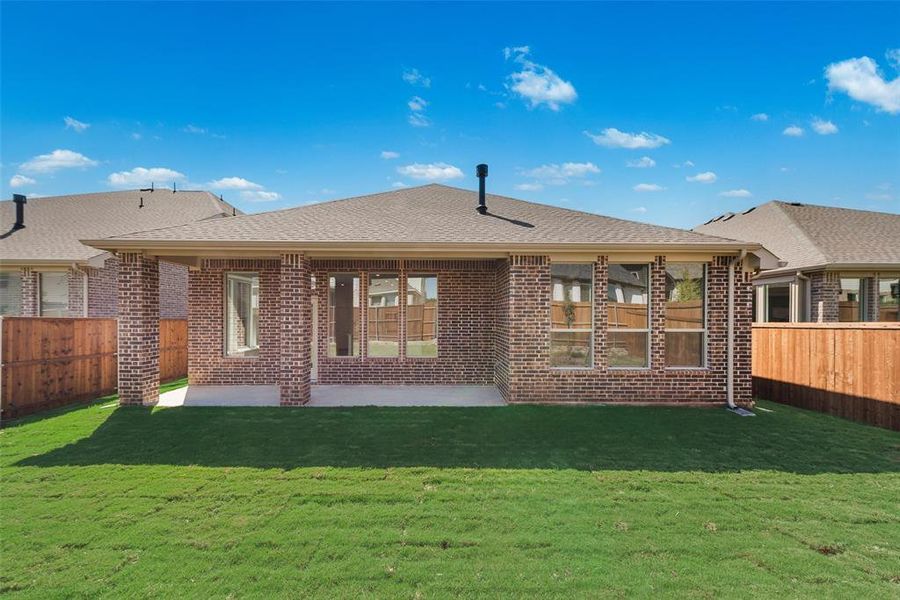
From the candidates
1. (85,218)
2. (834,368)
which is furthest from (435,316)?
(85,218)

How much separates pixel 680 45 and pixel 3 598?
1579 centimetres

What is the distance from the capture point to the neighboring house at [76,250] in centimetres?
1160

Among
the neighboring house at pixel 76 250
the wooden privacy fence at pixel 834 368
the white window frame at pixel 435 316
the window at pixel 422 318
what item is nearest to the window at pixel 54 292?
the neighboring house at pixel 76 250

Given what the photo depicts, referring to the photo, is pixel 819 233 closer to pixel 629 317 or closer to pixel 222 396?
pixel 629 317

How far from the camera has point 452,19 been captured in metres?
11.0

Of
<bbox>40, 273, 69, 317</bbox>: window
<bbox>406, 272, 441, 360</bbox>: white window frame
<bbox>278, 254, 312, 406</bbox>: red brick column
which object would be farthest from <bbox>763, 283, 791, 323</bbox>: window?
<bbox>40, 273, 69, 317</bbox>: window

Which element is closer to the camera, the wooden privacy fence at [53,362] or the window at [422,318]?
the wooden privacy fence at [53,362]

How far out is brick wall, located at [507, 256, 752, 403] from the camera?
822 cm

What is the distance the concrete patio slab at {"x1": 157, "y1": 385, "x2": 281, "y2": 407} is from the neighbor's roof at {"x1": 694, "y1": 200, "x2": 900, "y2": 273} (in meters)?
13.6

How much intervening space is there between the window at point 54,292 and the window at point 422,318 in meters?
9.60

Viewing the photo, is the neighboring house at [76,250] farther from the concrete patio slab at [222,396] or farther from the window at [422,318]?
the window at [422,318]

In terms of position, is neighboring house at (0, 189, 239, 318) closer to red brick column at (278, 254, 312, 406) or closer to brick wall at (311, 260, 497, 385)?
red brick column at (278, 254, 312, 406)

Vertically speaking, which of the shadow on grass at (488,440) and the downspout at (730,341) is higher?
the downspout at (730,341)

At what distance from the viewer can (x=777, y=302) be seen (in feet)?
42.1
